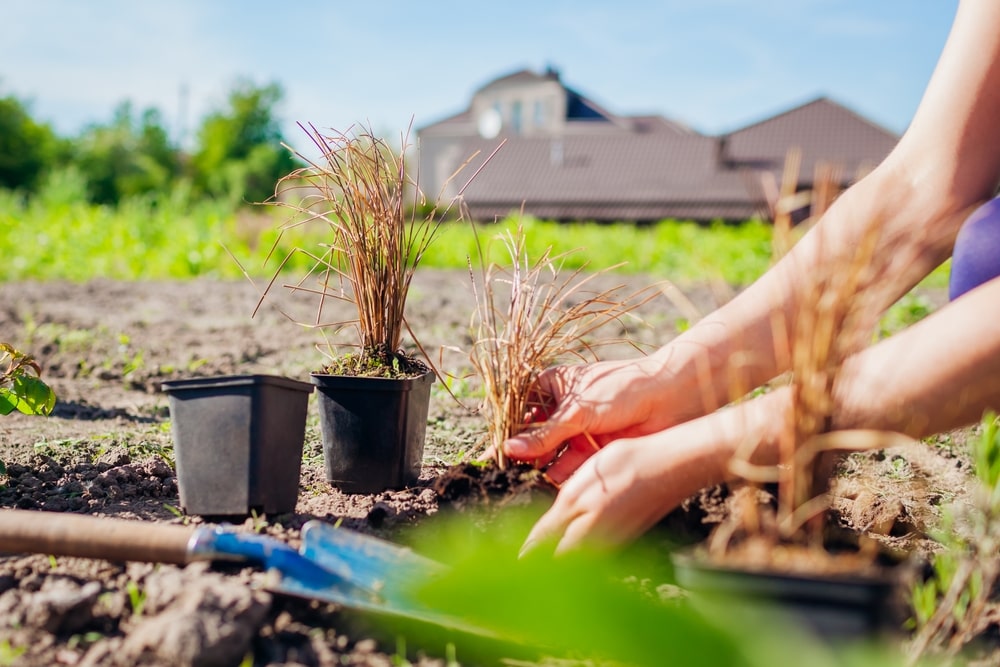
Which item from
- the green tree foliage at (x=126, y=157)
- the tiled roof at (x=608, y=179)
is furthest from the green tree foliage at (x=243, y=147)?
the tiled roof at (x=608, y=179)

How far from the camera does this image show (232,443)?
6.28 ft

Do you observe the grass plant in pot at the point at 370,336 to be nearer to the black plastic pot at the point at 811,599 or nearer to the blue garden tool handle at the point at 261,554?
the blue garden tool handle at the point at 261,554

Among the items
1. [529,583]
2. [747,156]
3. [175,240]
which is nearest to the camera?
[529,583]

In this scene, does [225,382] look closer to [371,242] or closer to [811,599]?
[371,242]

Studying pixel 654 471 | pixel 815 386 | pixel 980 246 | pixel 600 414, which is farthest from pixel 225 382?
pixel 980 246

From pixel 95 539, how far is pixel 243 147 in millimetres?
56728

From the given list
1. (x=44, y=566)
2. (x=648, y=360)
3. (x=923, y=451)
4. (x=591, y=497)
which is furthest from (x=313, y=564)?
(x=923, y=451)

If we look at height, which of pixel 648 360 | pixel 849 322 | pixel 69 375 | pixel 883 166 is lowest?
pixel 69 375

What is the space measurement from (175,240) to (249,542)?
938 centimetres

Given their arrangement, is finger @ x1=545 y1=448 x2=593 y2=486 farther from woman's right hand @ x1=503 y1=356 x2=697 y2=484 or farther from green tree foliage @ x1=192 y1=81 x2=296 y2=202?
green tree foliage @ x1=192 y1=81 x2=296 y2=202

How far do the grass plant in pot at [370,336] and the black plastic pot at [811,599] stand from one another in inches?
47.0

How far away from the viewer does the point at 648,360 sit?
78.4 inches

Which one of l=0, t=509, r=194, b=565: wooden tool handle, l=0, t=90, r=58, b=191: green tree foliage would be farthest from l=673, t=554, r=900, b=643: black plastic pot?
l=0, t=90, r=58, b=191: green tree foliage

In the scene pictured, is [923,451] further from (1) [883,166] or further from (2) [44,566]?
(2) [44,566]
